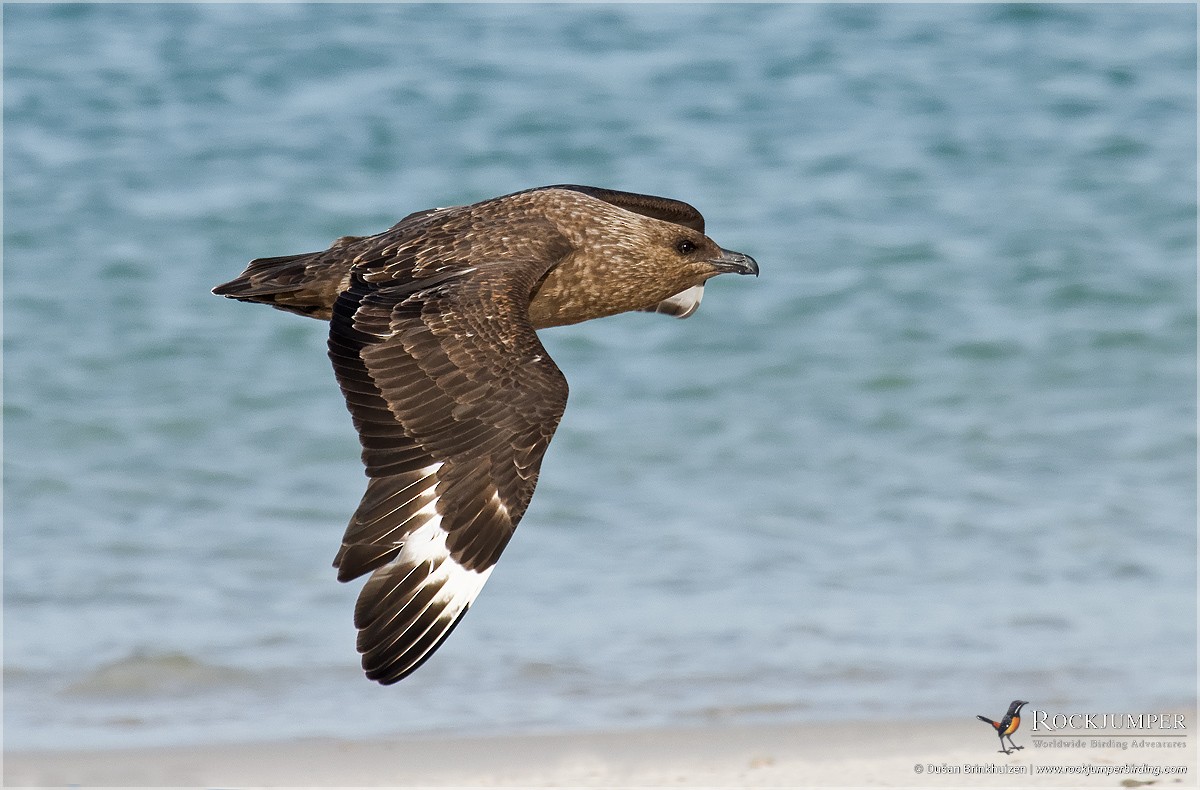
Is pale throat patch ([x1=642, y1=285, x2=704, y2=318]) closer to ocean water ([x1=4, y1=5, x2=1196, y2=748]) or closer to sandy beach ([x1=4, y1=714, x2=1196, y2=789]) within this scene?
ocean water ([x1=4, y1=5, x2=1196, y2=748])

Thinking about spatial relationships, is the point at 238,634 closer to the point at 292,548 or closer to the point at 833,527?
the point at 292,548

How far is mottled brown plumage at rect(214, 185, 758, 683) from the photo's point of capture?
12.9 feet

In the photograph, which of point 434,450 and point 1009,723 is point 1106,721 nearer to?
point 1009,723

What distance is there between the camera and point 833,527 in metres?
7.36

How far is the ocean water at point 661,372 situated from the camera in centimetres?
608

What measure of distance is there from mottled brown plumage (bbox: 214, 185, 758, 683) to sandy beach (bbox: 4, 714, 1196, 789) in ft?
→ 4.83

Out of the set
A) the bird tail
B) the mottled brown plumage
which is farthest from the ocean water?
the mottled brown plumage

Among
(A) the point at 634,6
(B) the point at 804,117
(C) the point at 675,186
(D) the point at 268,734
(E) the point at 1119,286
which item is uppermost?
(A) the point at 634,6

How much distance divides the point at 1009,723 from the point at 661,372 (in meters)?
3.95

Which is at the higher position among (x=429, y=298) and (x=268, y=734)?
(x=429, y=298)

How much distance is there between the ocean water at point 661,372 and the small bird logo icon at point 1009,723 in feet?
0.22

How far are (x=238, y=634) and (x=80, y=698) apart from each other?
2.27 ft

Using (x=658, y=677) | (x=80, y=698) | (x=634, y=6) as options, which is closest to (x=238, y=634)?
(x=80, y=698)

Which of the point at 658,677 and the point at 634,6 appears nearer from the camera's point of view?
the point at 658,677
